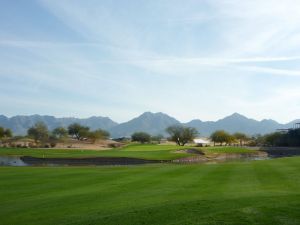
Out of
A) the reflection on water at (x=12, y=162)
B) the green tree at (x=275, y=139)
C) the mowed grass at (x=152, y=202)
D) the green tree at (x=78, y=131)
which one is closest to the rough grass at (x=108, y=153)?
the reflection on water at (x=12, y=162)

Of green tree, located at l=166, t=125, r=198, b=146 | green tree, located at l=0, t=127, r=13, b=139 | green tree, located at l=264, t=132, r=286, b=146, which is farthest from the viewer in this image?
green tree, located at l=166, t=125, r=198, b=146

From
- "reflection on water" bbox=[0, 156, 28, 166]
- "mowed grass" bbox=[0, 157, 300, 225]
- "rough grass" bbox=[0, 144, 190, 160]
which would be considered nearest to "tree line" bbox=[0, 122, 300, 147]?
"rough grass" bbox=[0, 144, 190, 160]

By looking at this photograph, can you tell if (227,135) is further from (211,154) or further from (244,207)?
(244,207)

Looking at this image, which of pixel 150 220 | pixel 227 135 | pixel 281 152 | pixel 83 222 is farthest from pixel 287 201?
pixel 227 135

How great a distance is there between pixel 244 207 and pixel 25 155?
74706 millimetres

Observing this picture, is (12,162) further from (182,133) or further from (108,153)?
(182,133)

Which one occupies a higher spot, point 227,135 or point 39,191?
point 227,135

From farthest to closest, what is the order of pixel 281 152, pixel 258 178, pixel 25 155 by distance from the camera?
pixel 281 152
pixel 25 155
pixel 258 178

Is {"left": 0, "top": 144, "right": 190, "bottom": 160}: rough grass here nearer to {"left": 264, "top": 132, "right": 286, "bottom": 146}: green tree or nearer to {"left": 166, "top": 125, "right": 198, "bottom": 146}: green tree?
{"left": 264, "top": 132, "right": 286, "bottom": 146}: green tree

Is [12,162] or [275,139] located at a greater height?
[275,139]

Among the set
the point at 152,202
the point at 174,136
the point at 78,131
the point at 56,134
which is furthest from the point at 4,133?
the point at 152,202

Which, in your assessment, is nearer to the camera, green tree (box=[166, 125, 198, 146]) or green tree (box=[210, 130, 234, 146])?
green tree (box=[166, 125, 198, 146])

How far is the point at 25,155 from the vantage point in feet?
274

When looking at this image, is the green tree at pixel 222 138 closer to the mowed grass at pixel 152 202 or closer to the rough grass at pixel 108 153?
the rough grass at pixel 108 153
